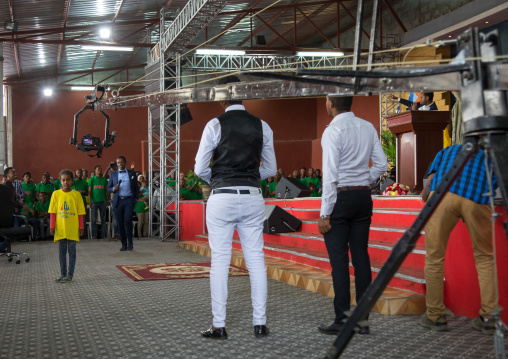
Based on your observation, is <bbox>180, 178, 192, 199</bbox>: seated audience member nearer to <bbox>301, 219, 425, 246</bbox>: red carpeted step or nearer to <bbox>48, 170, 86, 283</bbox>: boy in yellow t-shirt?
<bbox>48, 170, 86, 283</bbox>: boy in yellow t-shirt

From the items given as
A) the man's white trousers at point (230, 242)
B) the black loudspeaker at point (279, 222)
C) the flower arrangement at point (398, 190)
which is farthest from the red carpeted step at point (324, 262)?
the flower arrangement at point (398, 190)

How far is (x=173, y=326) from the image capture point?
12.6ft

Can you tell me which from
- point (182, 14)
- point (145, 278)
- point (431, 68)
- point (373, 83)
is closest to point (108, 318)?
point (145, 278)

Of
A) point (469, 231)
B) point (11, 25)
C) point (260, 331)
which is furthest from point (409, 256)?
point (11, 25)

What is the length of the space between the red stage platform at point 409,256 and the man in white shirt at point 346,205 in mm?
817

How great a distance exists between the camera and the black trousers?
355 cm

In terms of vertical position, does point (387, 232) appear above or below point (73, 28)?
below

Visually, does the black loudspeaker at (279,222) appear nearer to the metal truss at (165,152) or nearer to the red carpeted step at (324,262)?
the red carpeted step at (324,262)

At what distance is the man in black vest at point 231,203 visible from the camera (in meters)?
3.51

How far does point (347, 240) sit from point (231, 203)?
0.76 m

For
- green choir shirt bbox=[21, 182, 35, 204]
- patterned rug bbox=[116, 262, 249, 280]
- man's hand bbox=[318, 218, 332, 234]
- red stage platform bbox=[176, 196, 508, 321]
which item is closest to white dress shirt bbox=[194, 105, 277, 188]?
man's hand bbox=[318, 218, 332, 234]

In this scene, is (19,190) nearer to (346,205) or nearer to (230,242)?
(230,242)

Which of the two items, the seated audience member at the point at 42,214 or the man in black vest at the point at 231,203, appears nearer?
the man in black vest at the point at 231,203

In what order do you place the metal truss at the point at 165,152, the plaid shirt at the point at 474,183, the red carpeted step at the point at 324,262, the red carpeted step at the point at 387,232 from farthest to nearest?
the metal truss at the point at 165,152
the red carpeted step at the point at 387,232
the red carpeted step at the point at 324,262
the plaid shirt at the point at 474,183
